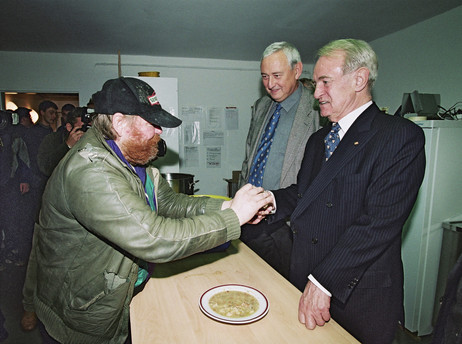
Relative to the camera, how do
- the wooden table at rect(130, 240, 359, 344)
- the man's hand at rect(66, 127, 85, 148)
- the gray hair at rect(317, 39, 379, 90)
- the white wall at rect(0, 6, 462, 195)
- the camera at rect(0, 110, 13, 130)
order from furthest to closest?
the camera at rect(0, 110, 13, 130) < the white wall at rect(0, 6, 462, 195) < the man's hand at rect(66, 127, 85, 148) < the gray hair at rect(317, 39, 379, 90) < the wooden table at rect(130, 240, 359, 344)

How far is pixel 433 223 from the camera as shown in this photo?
255 centimetres

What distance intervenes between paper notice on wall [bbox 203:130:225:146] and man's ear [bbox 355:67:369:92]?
14.0ft

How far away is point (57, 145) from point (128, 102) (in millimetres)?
2185

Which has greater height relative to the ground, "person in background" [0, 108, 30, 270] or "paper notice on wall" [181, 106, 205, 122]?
"paper notice on wall" [181, 106, 205, 122]

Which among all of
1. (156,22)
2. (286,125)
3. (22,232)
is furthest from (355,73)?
(22,232)

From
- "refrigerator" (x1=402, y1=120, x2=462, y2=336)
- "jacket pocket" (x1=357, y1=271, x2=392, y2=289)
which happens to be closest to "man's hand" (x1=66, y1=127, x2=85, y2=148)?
"jacket pocket" (x1=357, y1=271, x2=392, y2=289)

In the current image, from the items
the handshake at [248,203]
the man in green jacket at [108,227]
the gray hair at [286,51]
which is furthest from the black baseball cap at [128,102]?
the gray hair at [286,51]

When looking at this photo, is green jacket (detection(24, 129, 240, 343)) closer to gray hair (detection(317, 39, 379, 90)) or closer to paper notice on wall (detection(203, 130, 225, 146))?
gray hair (detection(317, 39, 379, 90))

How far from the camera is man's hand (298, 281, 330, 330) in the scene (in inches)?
41.6

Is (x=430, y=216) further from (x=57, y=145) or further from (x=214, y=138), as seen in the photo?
(x=214, y=138)

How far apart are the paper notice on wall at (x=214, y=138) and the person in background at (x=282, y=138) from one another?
3340mm

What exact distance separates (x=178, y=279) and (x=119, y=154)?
2.04ft

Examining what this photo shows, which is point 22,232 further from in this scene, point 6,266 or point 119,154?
point 119,154

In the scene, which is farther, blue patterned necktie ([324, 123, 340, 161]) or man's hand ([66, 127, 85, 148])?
man's hand ([66, 127, 85, 148])
